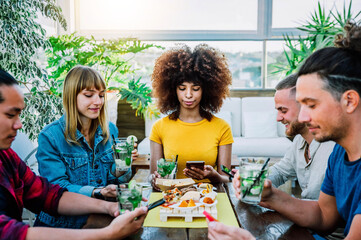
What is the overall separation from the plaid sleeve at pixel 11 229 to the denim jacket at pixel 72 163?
52 cm

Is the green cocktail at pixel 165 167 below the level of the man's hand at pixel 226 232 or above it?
above

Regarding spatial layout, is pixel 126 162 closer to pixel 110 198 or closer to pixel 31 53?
pixel 110 198

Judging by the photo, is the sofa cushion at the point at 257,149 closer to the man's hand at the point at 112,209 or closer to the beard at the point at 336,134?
the man's hand at the point at 112,209

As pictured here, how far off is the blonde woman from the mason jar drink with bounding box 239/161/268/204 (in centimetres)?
62

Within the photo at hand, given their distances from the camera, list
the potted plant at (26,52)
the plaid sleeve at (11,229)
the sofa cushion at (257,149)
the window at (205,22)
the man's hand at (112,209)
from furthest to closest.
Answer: the window at (205,22) → the sofa cushion at (257,149) → the potted plant at (26,52) → the man's hand at (112,209) → the plaid sleeve at (11,229)

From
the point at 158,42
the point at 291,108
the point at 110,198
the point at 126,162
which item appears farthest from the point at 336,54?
the point at 158,42

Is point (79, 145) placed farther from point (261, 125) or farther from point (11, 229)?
point (261, 125)

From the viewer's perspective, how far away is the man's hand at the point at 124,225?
1028 mm

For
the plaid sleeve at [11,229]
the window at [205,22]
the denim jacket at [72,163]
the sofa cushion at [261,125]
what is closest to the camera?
the plaid sleeve at [11,229]

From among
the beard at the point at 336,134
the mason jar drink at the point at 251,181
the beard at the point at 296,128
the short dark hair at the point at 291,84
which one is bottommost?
the mason jar drink at the point at 251,181

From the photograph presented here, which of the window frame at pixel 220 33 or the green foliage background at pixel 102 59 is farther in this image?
the window frame at pixel 220 33

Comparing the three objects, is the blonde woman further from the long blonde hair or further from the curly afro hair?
the curly afro hair

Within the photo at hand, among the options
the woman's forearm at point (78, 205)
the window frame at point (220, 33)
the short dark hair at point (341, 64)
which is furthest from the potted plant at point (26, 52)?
the window frame at point (220, 33)

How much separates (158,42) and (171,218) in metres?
4.05
